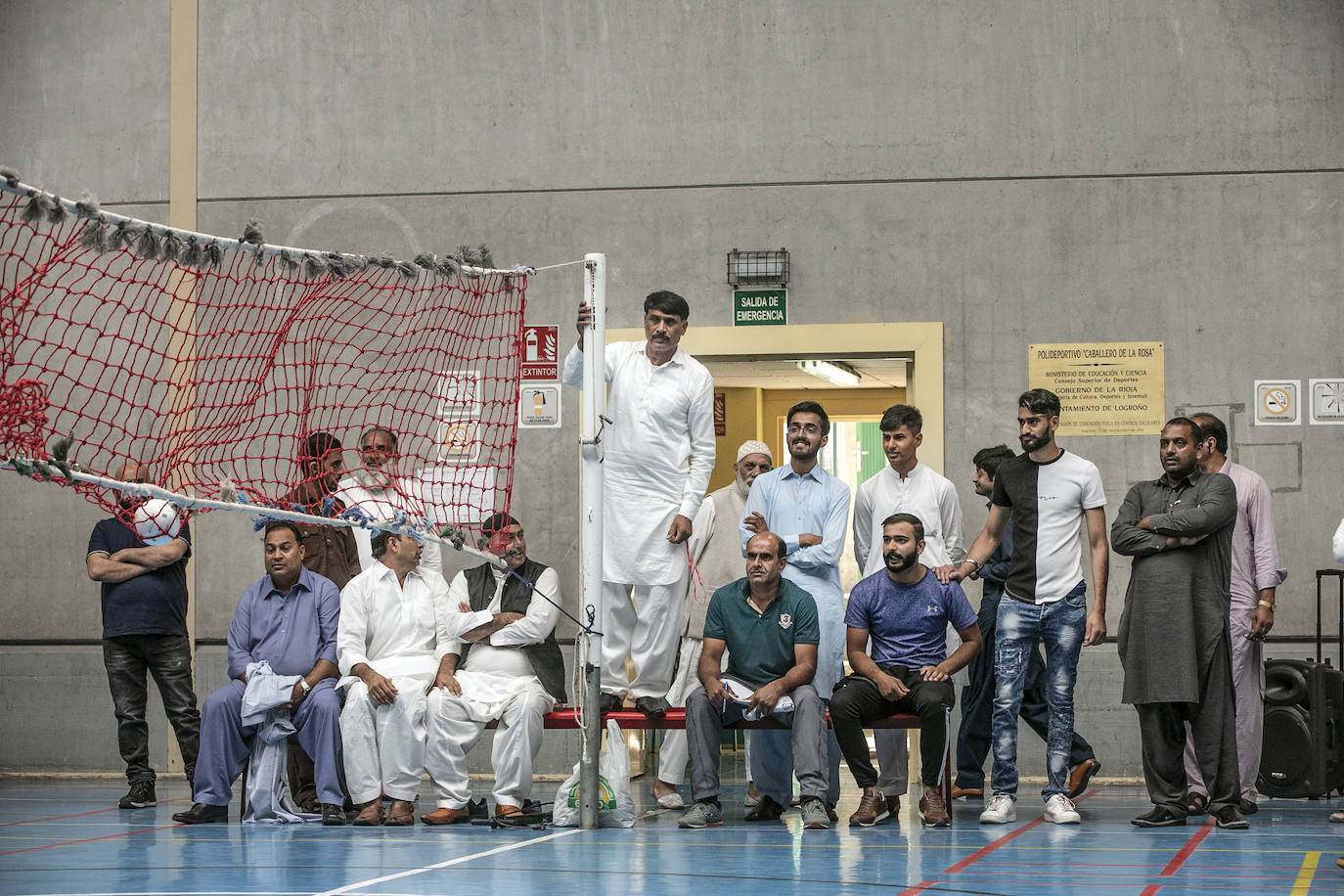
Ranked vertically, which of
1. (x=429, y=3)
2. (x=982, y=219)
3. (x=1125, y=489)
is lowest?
(x=1125, y=489)

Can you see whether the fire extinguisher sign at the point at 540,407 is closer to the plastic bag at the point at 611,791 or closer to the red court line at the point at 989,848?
the plastic bag at the point at 611,791

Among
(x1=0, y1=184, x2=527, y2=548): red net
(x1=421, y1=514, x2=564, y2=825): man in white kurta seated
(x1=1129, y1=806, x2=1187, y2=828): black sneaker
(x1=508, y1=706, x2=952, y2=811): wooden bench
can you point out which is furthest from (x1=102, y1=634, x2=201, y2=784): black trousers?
(x1=1129, y1=806, x2=1187, y2=828): black sneaker

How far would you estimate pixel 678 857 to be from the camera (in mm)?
5848

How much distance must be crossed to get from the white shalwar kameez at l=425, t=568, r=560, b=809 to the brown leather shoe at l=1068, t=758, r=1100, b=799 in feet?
8.78

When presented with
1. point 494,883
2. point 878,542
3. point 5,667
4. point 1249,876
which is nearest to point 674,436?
point 878,542

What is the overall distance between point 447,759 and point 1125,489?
4376 mm

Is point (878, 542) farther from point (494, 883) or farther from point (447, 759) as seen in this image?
point (494, 883)

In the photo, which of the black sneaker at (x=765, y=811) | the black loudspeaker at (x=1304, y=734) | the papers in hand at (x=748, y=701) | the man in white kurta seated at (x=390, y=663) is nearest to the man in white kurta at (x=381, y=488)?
the man in white kurta seated at (x=390, y=663)

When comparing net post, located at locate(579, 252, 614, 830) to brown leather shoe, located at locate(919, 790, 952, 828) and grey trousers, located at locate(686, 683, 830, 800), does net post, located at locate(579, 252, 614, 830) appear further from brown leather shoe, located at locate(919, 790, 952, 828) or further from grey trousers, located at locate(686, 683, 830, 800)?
brown leather shoe, located at locate(919, 790, 952, 828)

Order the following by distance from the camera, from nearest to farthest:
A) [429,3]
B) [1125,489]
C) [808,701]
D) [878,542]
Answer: [808,701]
[878,542]
[1125,489]
[429,3]

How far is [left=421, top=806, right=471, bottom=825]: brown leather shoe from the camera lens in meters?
7.17

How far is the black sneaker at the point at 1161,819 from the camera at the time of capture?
6.75 meters

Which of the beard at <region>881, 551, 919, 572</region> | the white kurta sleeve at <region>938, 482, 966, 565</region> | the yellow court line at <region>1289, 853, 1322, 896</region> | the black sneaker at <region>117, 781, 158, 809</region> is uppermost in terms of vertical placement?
the white kurta sleeve at <region>938, 482, 966, 565</region>

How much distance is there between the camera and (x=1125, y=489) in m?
9.06
